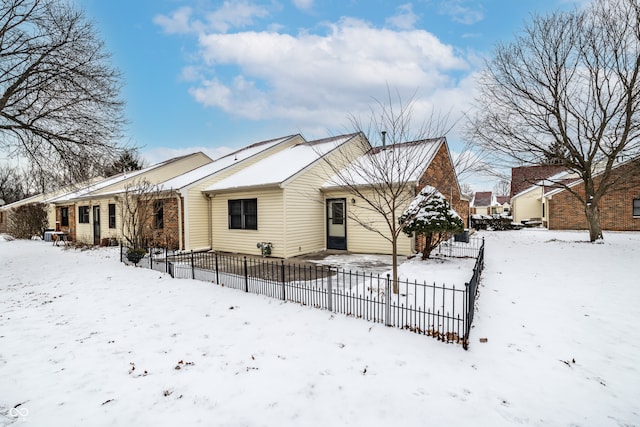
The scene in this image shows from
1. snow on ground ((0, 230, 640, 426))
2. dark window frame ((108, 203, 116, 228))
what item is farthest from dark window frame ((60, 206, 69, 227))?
snow on ground ((0, 230, 640, 426))

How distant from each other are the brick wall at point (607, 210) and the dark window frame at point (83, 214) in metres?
34.6

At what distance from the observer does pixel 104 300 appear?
23.5ft

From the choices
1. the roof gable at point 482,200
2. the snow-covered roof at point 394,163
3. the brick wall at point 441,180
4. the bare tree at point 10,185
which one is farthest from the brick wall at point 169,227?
the roof gable at point 482,200

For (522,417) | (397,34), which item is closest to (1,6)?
(397,34)

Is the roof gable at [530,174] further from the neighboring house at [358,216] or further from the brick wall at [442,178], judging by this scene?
the neighboring house at [358,216]

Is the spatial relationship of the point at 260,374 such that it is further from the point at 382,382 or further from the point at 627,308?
the point at 627,308

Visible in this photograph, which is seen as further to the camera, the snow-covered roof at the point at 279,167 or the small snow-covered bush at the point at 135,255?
the snow-covered roof at the point at 279,167

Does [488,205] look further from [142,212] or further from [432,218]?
[142,212]

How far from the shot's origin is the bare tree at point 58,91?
Answer: 1046 centimetres

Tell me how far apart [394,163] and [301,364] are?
6891mm

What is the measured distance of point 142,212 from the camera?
13.6m

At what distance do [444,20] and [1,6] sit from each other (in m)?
15.8

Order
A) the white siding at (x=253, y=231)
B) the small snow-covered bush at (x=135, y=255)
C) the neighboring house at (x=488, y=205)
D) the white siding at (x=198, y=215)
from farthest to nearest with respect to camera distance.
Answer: the neighboring house at (x=488, y=205), the white siding at (x=198, y=215), the white siding at (x=253, y=231), the small snow-covered bush at (x=135, y=255)

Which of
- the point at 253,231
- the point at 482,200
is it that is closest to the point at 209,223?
the point at 253,231
